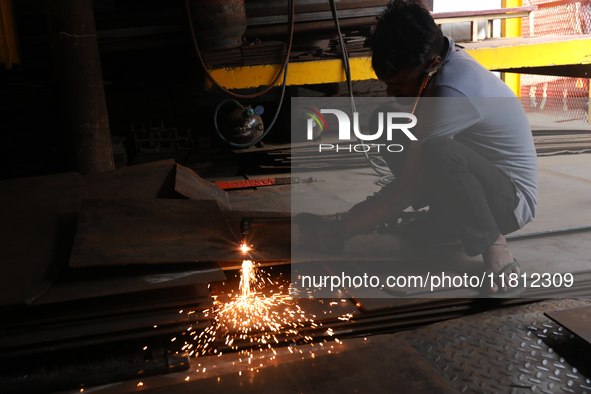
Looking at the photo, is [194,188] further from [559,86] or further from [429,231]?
[559,86]

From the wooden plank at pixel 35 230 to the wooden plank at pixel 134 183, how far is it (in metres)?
0.08

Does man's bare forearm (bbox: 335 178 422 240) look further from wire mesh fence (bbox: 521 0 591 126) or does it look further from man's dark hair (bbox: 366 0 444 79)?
wire mesh fence (bbox: 521 0 591 126)

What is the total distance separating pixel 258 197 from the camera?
10.4 feet

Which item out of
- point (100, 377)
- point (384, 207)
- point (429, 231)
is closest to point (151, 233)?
point (100, 377)

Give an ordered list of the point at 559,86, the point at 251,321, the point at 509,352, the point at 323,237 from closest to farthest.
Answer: the point at 509,352 → the point at 251,321 → the point at 323,237 → the point at 559,86

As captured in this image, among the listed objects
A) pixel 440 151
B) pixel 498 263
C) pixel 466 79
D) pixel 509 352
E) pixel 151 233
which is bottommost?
pixel 509 352

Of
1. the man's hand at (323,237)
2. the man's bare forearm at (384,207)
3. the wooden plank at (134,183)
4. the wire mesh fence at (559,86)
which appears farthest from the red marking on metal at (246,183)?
the wire mesh fence at (559,86)

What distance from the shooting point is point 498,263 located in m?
1.74

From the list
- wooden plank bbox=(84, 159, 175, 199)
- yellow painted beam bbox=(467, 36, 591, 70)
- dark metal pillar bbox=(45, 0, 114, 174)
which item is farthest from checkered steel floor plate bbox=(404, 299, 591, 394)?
yellow painted beam bbox=(467, 36, 591, 70)

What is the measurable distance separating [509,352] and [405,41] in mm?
1091

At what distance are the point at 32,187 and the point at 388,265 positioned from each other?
156 cm

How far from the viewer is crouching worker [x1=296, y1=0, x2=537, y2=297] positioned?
5.46 feet

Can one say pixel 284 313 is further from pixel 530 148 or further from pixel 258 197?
pixel 258 197

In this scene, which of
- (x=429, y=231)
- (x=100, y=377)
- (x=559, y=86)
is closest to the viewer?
(x=100, y=377)
